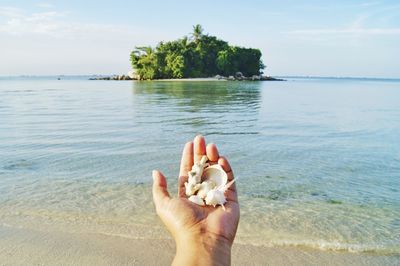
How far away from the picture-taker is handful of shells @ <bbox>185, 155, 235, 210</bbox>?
132 inches

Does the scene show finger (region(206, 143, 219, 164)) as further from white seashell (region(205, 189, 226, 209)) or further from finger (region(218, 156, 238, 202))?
white seashell (region(205, 189, 226, 209))

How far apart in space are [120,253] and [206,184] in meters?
1.54

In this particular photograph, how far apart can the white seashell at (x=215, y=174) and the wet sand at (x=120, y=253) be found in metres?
1.07

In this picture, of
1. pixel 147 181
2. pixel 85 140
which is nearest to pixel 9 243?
pixel 147 181

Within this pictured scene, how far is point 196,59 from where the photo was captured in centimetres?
9194

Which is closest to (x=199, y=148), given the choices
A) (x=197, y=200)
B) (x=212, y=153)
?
(x=212, y=153)

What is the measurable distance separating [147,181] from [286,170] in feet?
9.70

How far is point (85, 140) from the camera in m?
11.8

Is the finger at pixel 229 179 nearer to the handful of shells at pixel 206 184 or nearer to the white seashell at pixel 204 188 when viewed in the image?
the handful of shells at pixel 206 184

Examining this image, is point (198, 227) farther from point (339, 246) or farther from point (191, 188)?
point (339, 246)

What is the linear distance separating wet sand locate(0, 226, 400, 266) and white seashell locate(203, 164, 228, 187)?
1073 millimetres

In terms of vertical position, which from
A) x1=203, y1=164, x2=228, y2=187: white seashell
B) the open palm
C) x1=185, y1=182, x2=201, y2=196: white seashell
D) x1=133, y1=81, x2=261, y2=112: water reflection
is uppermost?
x1=203, y1=164, x2=228, y2=187: white seashell

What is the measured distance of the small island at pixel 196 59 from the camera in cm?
9119

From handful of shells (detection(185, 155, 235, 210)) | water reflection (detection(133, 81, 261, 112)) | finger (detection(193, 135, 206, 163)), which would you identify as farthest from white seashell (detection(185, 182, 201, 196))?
water reflection (detection(133, 81, 261, 112))
